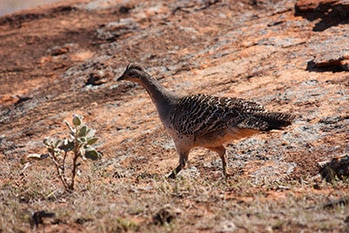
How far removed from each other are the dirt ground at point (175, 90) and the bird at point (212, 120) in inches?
22.2

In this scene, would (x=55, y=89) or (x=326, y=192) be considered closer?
(x=326, y=192)

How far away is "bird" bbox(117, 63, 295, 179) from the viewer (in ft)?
25.0

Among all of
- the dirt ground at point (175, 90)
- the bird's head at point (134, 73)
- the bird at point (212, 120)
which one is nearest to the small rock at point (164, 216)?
the dirt ground at point (175, 90)

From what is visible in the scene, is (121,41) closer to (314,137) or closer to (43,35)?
(43,35)

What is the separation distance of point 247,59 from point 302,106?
3.16 meters

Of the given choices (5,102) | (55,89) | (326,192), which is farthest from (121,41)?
(326,192)

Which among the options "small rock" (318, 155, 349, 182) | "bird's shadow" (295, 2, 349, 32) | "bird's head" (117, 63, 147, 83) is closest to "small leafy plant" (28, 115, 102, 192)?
"bird's head" (117, 63, 147, 83)

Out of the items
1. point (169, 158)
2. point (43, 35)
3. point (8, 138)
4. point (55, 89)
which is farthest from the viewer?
point (43, 35)

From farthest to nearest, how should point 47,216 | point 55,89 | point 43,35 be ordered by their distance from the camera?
1. point 43,35
2. point 55,89
3. point 47,216

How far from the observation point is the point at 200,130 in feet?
26.5

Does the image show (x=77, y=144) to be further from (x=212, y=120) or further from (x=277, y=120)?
(x=277, y=120)

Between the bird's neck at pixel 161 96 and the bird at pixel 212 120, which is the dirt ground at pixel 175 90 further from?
the bird's neck at pixel 161 96

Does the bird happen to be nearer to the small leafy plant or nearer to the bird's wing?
the bird's wing

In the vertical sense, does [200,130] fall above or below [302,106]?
above
